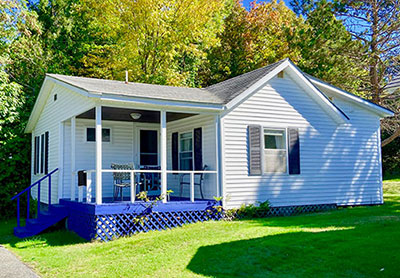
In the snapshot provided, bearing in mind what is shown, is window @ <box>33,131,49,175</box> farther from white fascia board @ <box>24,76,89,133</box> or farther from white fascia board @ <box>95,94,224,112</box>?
white fascia board @ <box>95,94,224,112</box>

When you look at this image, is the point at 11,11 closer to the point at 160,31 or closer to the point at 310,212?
the point at 160,31

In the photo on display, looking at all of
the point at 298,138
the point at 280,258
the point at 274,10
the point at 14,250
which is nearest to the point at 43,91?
the point at 14,250

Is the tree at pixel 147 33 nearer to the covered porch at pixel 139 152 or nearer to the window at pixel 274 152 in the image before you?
the covered porch at pixel 139 152

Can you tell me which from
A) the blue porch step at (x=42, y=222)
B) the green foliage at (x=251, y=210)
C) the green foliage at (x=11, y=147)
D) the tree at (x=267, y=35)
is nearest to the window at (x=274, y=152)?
the green foliage at (x=251, y=210)

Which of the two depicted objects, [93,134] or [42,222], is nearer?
[42,222]

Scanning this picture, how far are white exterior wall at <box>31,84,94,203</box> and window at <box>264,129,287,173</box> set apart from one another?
5.31 metres

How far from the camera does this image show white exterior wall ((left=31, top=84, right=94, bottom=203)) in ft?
38.8

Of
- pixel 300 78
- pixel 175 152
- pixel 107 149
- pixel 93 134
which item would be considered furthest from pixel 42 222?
pixel 300 78

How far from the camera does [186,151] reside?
1326 centimetres

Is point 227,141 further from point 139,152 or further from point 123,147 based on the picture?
point 123,147

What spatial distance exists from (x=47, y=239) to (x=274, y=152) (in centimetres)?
681

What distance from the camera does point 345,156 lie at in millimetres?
13883

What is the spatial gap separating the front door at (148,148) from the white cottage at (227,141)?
3 centimetres

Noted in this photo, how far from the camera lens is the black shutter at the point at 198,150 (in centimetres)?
1230
